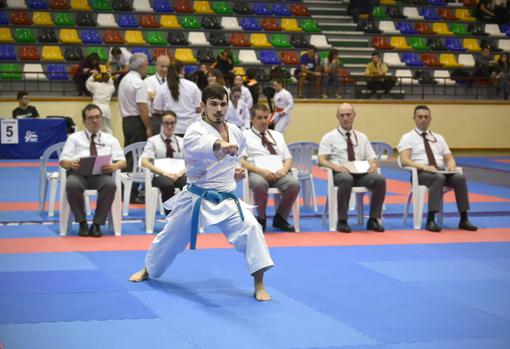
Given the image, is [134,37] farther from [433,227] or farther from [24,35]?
[433,227]

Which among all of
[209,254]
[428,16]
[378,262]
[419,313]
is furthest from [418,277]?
[428,16]

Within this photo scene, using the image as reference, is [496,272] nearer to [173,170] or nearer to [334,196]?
[334,196]

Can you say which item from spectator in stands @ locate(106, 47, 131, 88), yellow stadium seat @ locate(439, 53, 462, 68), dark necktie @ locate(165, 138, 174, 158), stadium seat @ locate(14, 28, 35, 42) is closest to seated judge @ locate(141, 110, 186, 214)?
dark necktie @ locate(165, 138, 174, 158)

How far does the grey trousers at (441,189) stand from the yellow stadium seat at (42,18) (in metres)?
14.5

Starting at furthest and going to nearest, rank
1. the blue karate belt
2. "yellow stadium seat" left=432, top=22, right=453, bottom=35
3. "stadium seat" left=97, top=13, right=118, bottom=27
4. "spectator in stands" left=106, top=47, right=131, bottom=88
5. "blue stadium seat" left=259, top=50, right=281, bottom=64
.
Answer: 1. "yellow stadium seat" left=432, top=22, right=453, bottom=35
2. "blue stadium seat" left=259, top=50, right=281, bottom=64
3. "stadium seat" left=97, top=13, right=118, bottom=27
4. "spectator in stands" left=106, top=47, right=131, bottom=88
5. the blue karate belt

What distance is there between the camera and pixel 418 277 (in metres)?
7.25

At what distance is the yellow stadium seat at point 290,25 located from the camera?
77.8 ft

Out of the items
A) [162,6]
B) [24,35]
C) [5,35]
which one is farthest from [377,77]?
[5,35]

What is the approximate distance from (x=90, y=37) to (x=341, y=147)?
43.7ft

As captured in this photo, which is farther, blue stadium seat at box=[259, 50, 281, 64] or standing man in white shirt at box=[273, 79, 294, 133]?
blue stadium seat at box=[259, 50, 281, 64]

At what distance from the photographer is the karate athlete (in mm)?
6352

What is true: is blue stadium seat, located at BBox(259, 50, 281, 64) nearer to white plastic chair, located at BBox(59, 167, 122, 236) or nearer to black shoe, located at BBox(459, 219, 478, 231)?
black shoe, located at BBox(459, 219, 478, 231)

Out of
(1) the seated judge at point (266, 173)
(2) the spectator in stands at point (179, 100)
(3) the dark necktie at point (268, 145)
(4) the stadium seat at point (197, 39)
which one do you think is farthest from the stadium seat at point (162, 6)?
(3) the dark necktie at point (268, 145)

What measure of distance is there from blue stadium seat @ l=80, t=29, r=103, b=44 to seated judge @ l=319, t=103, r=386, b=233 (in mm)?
13074
